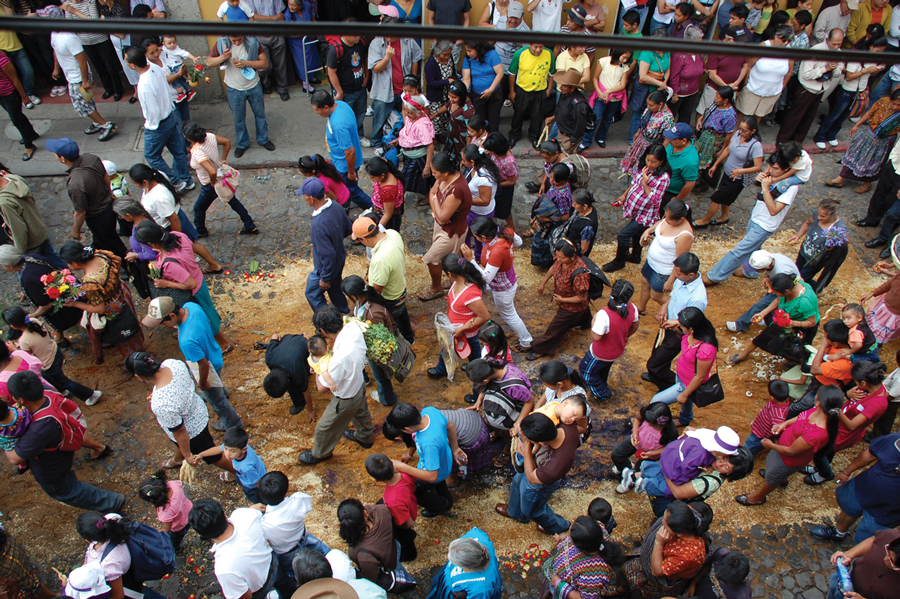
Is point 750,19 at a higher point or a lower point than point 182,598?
higher

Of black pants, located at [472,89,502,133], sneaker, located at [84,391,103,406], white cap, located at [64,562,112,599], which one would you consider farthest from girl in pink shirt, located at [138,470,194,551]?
black pants, located at [472,89,502,133]

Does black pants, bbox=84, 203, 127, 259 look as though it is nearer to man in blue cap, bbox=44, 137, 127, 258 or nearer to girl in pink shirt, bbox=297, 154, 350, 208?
man in blue cap, bbox=44, 137, 127, 258

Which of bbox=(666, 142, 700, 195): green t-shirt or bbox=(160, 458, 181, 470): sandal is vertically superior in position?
bbox=(666, 142, 700, 195): green t-shirt

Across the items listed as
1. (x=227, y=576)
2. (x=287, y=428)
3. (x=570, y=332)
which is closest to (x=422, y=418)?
(x=227, y=576)

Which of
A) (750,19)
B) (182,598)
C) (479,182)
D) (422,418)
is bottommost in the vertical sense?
(182,598)

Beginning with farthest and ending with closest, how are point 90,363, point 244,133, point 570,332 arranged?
point 244,133 → point 570,332 → point 90,363

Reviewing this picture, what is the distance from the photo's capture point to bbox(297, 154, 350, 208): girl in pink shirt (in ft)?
20.9

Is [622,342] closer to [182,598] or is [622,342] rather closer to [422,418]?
[422,418]

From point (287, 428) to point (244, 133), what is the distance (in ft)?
17.7

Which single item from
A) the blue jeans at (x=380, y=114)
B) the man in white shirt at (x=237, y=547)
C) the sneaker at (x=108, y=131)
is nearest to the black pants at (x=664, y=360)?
the man in white shirt at (x=237, y=547)

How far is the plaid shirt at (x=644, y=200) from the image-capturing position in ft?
21.9

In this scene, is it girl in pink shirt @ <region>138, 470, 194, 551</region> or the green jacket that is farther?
the green jacket

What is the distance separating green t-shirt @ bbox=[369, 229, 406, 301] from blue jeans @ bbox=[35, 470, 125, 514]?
295 centimetres

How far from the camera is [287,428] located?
5.86 m
